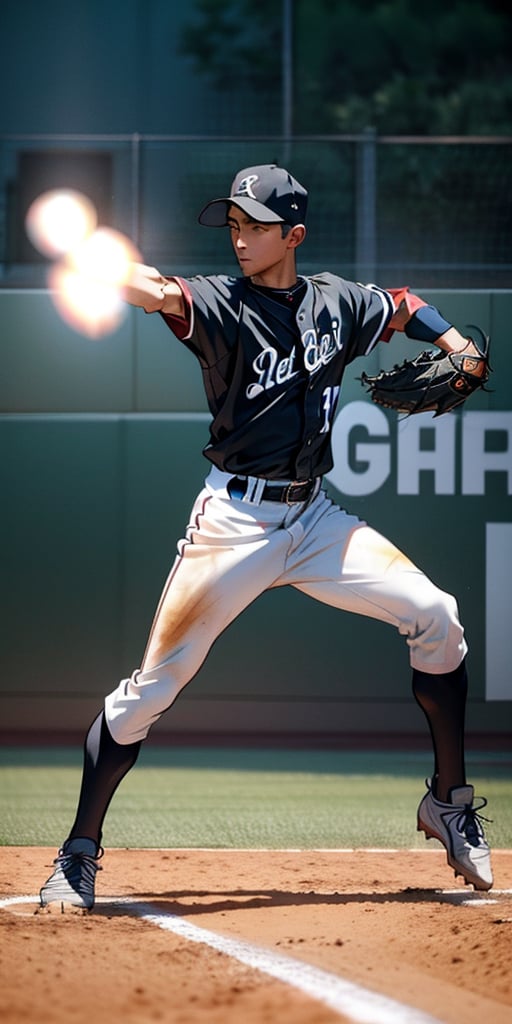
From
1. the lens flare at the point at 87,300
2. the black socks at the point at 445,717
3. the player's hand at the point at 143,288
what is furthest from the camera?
the lens flare at the point at 87,300

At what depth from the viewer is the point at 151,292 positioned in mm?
3742

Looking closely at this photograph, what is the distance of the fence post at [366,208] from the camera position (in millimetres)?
8008

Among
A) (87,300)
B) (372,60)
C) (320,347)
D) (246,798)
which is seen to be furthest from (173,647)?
(372,60)

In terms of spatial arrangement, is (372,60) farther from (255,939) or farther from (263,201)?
(255,939)

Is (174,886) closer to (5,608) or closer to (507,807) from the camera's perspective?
(507,807)

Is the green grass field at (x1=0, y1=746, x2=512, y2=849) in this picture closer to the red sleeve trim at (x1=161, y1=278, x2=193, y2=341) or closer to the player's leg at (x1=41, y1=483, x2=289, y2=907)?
the player's leg at (x1=41, y1=483, x2=289, y2=907)

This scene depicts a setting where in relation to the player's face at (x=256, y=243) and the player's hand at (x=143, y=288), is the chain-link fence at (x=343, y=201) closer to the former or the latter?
the player's face at (x=256, y=243)

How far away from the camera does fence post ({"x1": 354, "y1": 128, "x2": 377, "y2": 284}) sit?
8.01 m

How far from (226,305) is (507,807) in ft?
8.98

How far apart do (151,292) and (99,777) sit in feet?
4.15

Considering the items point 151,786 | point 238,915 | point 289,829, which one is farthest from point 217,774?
point 238,915

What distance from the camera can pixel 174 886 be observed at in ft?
13.8

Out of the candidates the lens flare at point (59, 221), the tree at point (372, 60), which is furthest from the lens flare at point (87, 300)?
the tree at point (372, 60)

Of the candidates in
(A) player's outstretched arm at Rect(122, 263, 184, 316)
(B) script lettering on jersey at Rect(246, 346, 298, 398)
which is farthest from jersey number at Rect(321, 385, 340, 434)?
(A) player's outstretched arm at Rect(122, 263, 184, 316)
